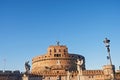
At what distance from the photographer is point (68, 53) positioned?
251ft

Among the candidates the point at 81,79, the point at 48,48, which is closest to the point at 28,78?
the point at 81,79

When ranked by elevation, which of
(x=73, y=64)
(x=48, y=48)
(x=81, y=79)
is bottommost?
(x=81, y=79)

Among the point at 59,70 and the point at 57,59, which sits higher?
the point at 57,59

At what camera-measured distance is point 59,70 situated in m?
69.4

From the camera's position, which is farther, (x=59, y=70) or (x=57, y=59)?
(x=57, y=59)

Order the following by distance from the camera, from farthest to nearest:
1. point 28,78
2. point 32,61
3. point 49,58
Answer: point 32,61 < point 49,58 < point 28,78

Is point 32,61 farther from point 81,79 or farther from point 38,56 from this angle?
point 81,79

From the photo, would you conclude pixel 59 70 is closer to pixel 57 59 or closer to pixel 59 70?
pixel 59 70

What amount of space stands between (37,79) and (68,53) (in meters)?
17.3

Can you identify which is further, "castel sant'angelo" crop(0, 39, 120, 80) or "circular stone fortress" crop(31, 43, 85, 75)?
"circular stone fortress" crop(31, 43, 85, 75)

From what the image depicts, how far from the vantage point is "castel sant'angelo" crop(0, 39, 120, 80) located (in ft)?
199

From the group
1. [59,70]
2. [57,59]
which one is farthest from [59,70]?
[57,59]

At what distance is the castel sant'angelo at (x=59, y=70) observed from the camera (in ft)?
199

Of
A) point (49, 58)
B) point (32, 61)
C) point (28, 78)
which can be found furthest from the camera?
point (32, 61)
